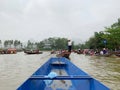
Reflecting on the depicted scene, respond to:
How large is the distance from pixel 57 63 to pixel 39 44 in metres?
111

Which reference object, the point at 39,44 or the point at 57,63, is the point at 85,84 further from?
the point at 39,44

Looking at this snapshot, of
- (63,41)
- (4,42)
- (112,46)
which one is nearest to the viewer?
(112,46)

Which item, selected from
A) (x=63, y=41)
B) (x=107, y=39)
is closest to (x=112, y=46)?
(x=107, y=39)

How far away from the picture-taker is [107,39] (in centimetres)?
5638

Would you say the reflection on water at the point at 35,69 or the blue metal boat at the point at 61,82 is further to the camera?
the reflection on water at the point at 35,69

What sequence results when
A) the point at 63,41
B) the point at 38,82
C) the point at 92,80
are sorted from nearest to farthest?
the point at 92,80 → the point at 38,82 → the point at 63,41

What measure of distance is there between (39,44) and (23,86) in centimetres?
12184

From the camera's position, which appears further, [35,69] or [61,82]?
[35,69]

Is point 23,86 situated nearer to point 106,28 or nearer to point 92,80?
point 92,80

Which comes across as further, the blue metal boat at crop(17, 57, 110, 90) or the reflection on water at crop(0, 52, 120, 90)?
the reflection on water at crop(0, 52, 120, 90)

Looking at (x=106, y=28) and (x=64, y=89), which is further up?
(x=106, y=28)

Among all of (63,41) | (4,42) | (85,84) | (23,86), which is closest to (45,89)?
(85,84)

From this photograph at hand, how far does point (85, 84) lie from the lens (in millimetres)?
6918

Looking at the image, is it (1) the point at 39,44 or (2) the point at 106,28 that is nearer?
(2) the point at 106,28
